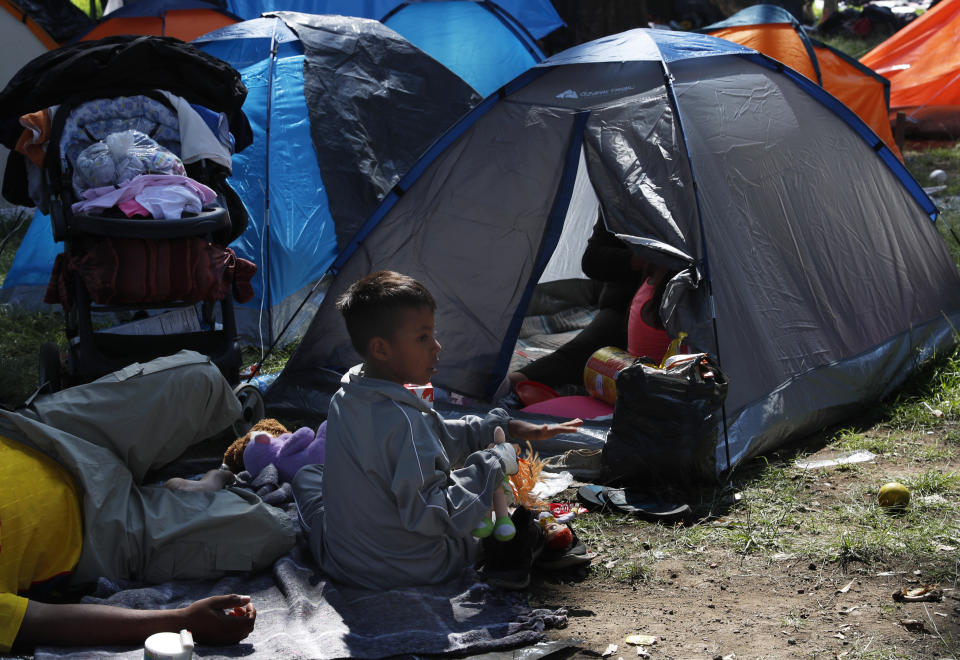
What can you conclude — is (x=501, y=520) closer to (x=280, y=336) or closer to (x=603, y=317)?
(x=603, y=317)

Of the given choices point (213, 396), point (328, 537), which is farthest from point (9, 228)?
point (328, 537)

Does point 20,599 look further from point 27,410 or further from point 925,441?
point 925,441

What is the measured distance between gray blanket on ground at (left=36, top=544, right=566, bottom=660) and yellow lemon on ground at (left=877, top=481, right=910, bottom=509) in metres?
1.35

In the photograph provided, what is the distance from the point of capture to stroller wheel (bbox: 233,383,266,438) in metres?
4.29

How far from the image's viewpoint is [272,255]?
5781 millimetres

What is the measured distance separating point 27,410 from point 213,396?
57cm

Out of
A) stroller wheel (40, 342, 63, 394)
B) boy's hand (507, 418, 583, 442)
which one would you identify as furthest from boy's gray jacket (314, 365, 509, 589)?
stroller wheel (40, 342, 63, 394)

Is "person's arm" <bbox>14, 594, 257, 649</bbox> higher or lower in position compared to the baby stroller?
lower

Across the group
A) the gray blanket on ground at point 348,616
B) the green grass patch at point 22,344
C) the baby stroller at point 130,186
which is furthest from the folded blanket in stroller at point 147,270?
the gray blanket on ground at point 348,616

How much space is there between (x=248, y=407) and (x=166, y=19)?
5.66 m

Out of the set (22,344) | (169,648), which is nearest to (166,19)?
(22,344)

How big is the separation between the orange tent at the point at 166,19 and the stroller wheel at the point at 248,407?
17.7ft

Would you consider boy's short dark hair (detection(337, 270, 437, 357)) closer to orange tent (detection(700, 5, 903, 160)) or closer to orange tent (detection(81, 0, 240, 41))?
orange tent (detection(81, 0, 240, 41))

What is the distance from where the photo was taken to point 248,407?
4328 millimetres
